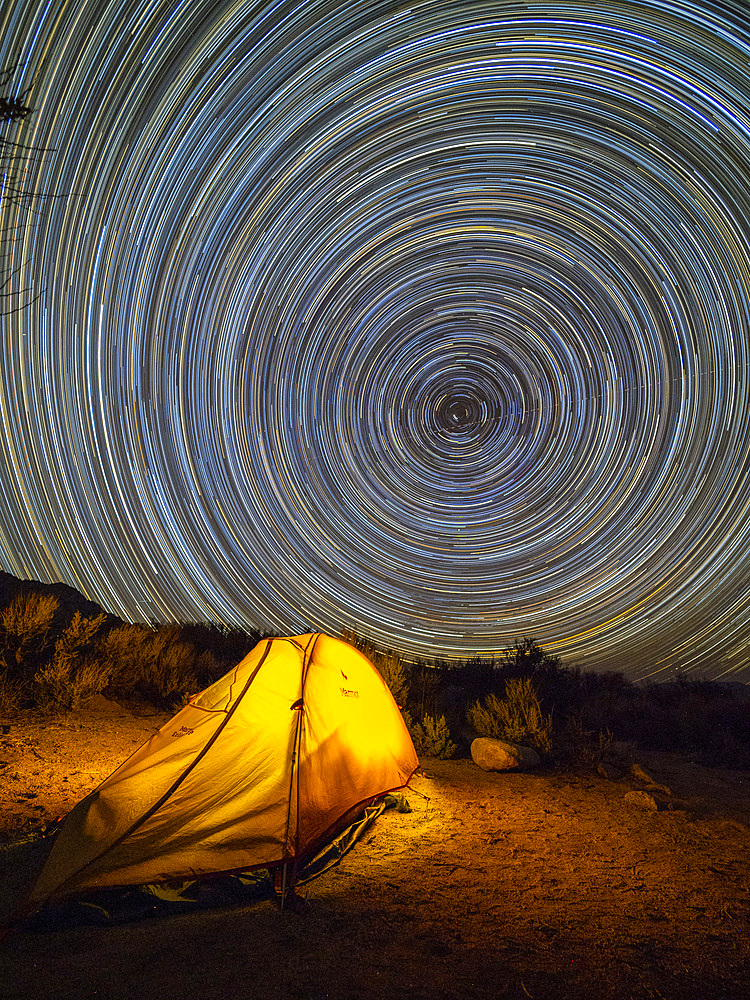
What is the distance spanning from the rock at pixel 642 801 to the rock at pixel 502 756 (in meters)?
1.75

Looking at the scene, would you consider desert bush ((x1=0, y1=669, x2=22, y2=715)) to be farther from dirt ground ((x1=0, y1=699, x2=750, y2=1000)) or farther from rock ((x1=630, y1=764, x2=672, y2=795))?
rock ((x1=630, y1=764, x2=672, y2=795))

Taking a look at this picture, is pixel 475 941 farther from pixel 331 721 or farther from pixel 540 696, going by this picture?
pixel 540 696

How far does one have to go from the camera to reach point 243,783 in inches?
232

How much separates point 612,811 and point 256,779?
5136 millimetres

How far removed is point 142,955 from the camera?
4191 millimetres

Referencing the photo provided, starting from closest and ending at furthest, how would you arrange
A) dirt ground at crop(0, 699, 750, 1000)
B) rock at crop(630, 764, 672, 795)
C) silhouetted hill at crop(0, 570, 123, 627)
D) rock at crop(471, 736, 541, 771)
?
dirt ground at crop(0, 699, 750, 1000)
rock at crop(630, 764, 672, 795)
rock at crop(471, 736, 541, 771)
silhouetted hill at crop(0, 570, 123, 627)

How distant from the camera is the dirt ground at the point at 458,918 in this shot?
156 inches

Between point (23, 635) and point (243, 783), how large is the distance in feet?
25.8

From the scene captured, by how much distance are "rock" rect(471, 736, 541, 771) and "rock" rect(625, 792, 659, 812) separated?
175 centimetres

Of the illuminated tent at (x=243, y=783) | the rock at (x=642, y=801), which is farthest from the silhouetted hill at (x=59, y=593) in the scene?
the rock at (x=642, y=801)

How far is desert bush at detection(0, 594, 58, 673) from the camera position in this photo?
35.2ft

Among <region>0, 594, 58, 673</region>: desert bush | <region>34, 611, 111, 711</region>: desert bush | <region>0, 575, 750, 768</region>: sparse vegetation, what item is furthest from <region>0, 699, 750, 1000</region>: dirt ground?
<region>0, 594, 58, 673</region>: desert bush

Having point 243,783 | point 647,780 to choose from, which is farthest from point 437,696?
point 243,783

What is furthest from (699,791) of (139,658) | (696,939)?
(139,658)
